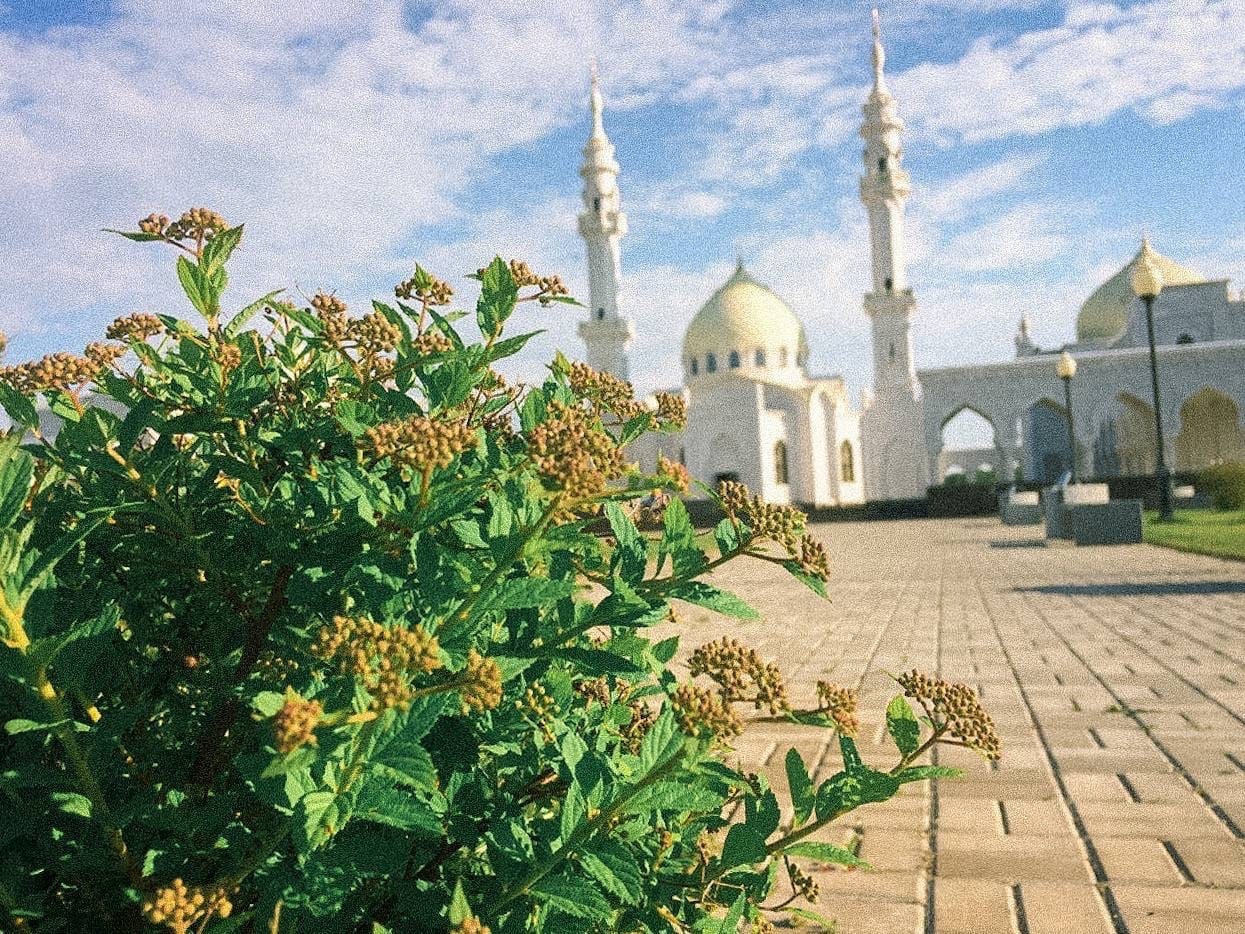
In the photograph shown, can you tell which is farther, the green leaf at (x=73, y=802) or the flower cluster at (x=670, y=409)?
the flower cluster at (x=670, y=409)

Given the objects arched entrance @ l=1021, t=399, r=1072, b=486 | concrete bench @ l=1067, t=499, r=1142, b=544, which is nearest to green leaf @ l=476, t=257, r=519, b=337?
concrete bench @ l=1067, t=499, r=1142, b=544

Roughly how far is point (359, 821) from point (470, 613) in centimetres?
41

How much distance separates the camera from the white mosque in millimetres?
40250

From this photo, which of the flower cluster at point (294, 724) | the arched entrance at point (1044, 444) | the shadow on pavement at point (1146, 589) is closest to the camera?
the flower cluster at point (294, 724)

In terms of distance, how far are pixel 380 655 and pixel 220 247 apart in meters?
0.69

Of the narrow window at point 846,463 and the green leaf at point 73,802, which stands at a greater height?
the narrow window at point 846,463

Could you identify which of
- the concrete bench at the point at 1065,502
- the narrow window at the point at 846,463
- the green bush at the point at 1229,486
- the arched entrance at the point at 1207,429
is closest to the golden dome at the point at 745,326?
the narrow window at the point at 846,463

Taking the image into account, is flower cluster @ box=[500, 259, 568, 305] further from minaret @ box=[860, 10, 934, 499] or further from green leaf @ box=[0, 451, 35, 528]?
minaret @ box=[860, 10, 934, 499]

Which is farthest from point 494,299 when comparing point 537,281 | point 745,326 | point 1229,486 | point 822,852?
point 745,326

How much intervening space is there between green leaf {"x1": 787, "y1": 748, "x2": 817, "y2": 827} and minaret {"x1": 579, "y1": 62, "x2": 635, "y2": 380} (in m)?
41.6

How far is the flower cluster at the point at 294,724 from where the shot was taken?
880 mm

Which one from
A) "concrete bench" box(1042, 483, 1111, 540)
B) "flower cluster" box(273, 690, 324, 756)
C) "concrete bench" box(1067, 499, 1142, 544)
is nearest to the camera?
"flower cluster" box(273, 690, 324, 756)

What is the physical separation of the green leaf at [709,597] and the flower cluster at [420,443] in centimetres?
34

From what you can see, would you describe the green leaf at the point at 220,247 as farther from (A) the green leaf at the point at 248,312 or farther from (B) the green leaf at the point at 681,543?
(B) the green leaf at the point at 681,543
